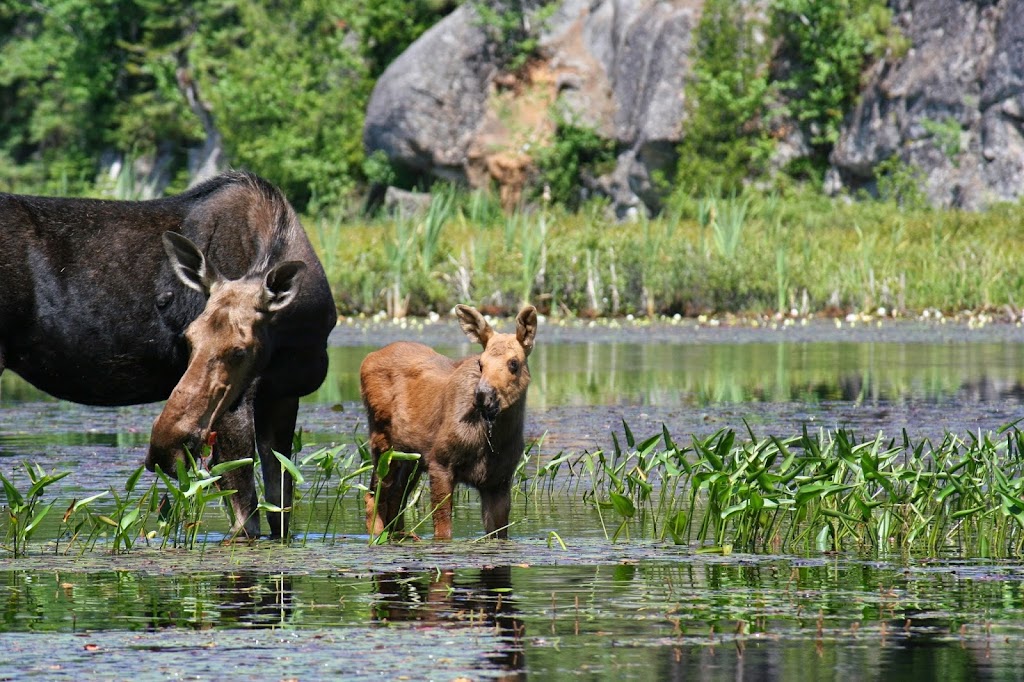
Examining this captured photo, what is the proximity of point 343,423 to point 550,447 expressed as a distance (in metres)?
2.51

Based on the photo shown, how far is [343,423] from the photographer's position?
558 inches

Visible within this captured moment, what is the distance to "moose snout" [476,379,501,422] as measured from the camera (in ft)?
26.3

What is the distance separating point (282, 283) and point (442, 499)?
1236mm

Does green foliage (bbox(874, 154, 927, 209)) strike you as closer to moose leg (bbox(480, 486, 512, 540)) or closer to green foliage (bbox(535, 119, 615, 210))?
green foliage (bbox(535, 119, 615, 210))

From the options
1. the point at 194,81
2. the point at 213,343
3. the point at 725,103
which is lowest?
the point at 213,343

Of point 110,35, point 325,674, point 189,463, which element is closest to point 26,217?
point 189,463

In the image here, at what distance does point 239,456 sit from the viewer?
8461mm

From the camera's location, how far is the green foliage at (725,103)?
36594 millimetres

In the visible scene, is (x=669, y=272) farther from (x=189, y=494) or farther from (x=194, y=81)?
(x=194, y=81)

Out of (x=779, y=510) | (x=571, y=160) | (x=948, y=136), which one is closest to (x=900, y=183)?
(x=948, y=136)

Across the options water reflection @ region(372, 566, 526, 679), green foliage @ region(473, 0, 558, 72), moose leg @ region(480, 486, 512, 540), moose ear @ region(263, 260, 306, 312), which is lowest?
water reflection @ region(372, 566, 526, 679)

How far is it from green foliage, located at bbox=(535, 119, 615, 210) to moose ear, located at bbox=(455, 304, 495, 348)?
3119cm

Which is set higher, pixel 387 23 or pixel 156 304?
pixel 387 23

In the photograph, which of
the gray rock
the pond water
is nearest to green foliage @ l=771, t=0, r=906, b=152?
the gray rock
